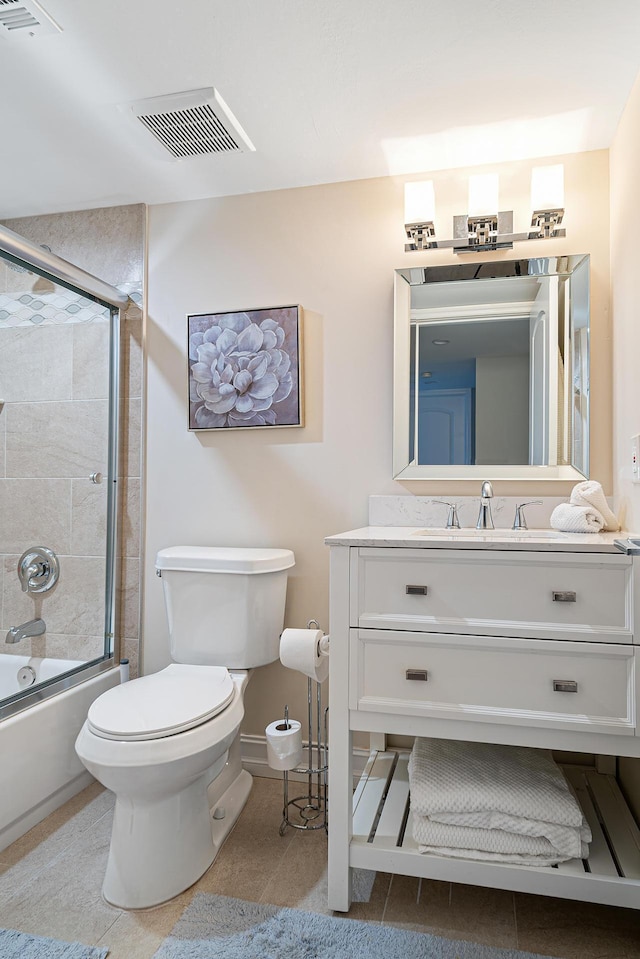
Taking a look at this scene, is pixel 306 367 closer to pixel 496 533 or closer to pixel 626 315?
pixel 496 533

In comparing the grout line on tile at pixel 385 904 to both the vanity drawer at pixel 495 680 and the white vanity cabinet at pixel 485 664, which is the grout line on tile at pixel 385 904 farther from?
the vanity drawer at pixel 495 680

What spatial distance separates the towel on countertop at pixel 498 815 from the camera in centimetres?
144

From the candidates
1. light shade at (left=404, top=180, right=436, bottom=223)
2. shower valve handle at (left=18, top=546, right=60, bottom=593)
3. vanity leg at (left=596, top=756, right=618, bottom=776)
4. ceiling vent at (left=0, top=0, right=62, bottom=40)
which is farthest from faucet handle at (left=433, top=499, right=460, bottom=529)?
ceiling vent at (left=0, top=0, right=62, bottom=40)

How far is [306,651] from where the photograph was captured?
1.80m

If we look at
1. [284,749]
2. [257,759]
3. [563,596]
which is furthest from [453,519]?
[257,759]

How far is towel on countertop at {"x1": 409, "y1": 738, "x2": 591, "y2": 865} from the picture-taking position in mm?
1442

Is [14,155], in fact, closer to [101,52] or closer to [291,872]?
[101,52]

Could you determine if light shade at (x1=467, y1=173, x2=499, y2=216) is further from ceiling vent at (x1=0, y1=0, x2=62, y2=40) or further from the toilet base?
the toilet base

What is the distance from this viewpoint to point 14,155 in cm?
212

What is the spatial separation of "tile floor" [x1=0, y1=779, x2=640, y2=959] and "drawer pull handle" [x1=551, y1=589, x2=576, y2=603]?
79 centimetres

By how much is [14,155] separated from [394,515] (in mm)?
1811

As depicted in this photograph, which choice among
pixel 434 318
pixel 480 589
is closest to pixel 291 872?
→ pixel 480 589

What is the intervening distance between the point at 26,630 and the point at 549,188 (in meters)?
2.24

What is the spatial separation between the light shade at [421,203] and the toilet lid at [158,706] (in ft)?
5.34
